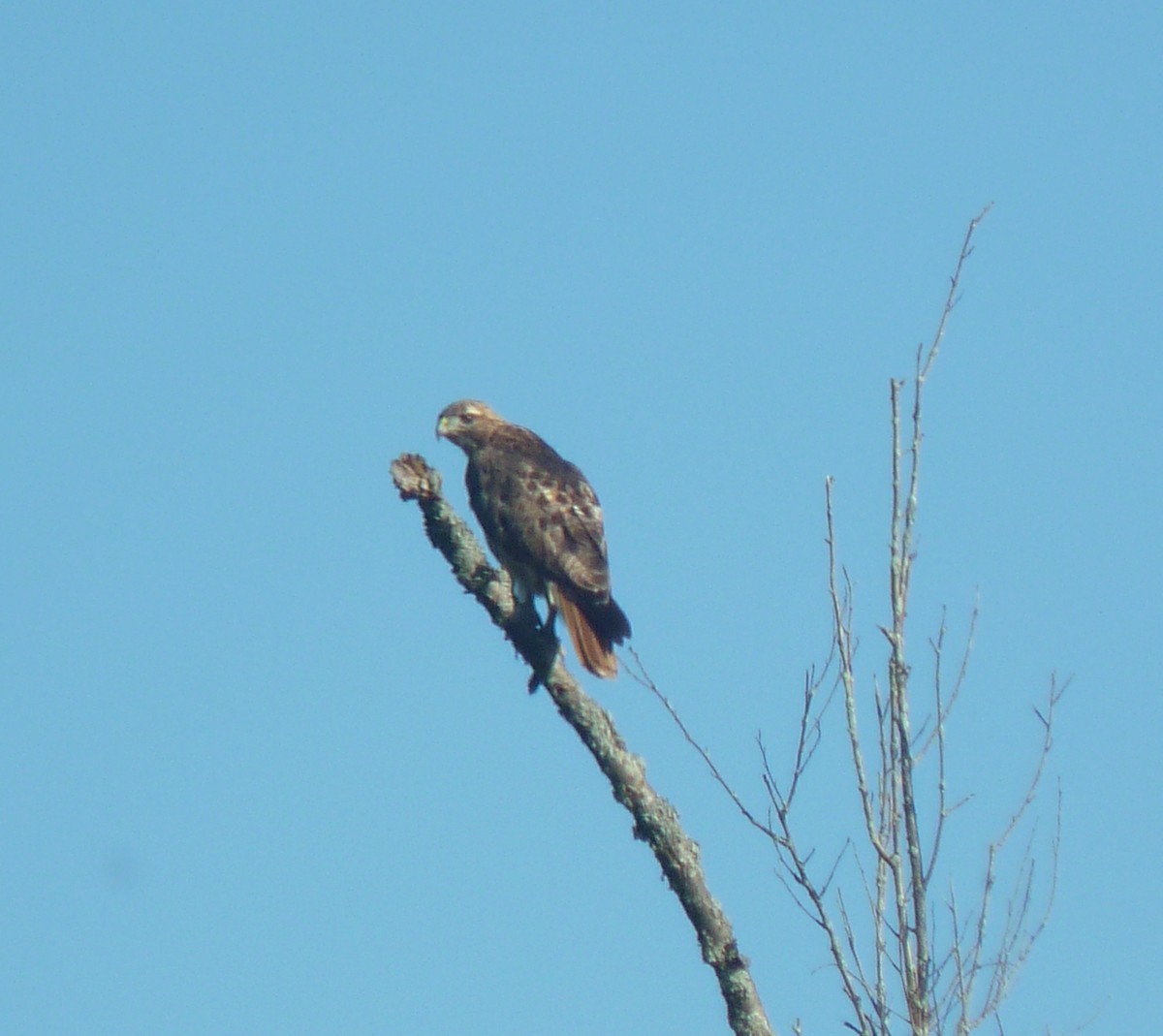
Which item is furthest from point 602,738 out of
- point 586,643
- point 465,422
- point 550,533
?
point 465,422

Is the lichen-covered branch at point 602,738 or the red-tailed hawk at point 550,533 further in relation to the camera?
the red-tailed hawk at point 550,533

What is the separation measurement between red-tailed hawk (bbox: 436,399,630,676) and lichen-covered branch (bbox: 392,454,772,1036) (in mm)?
416

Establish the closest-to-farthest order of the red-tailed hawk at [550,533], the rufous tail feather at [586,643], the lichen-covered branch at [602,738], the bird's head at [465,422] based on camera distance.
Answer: the lichen-covered branch at [602,738] → the rufous tail feather at [586,643] → the red-tailed hawk at [550,533] → the bird's head at [465,422]

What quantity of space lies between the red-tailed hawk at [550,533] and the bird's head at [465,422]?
0.86 ft

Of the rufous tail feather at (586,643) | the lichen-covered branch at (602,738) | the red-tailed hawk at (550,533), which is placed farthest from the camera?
the red-tailed hawk at (550,533)

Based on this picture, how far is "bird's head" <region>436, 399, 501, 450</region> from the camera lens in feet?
25.4

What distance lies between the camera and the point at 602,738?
17.0ft

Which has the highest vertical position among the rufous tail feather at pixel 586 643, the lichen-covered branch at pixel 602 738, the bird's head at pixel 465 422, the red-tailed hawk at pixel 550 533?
the bird's head at pixel 465 422

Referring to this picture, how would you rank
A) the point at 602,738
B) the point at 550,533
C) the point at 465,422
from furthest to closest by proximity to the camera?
the point at 465,422, the point at 550,533, the point at 602,738

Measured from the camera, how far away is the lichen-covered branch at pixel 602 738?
188 inches

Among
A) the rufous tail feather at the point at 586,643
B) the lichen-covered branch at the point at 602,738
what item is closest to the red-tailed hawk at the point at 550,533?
the rufous tail feather at the point at 586,643

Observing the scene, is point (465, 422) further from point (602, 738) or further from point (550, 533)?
point (602, 738)

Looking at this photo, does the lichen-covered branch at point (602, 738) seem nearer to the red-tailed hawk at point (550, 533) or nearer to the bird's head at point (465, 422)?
the red-tailed hawk at point (550, 533)

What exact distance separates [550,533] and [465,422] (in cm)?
132
